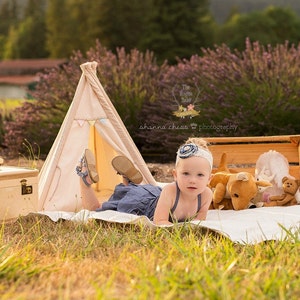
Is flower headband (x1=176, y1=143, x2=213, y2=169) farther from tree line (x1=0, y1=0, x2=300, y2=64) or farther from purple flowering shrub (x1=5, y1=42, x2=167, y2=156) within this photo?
tree line (x1=0, y1=0, x2=300, y2=64)

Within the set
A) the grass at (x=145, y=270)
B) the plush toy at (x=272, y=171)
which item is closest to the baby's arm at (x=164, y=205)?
the grass at (x=145, y=270)

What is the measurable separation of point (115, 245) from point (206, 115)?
13.7ft

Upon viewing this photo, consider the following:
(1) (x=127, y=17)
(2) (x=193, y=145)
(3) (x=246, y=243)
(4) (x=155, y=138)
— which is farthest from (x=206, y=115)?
(1) (x=127, y=17)

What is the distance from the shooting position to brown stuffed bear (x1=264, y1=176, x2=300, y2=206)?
4906 millimetres

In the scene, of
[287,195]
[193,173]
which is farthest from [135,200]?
[287,195]

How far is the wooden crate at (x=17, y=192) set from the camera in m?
4.31

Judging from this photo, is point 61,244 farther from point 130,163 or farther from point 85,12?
point 85,12

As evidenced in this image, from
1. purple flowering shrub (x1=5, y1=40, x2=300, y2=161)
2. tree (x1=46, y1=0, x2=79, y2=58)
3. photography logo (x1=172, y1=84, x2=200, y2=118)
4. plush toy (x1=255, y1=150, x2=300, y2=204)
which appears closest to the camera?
plush toy (x1=255, y1=150, x2=300, y2=204)

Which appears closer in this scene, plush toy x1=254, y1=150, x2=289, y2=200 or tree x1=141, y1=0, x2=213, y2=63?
plush toy x1=254, y1=150, x2=289, y2=200

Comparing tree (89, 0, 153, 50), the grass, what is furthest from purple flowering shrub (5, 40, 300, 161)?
tree (89, 0, 153, 50)

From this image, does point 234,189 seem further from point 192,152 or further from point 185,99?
point 185,99

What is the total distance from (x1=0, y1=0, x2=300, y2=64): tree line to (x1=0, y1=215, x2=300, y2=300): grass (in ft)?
53.6

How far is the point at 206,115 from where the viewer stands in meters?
7.53

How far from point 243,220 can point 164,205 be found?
0.50m
